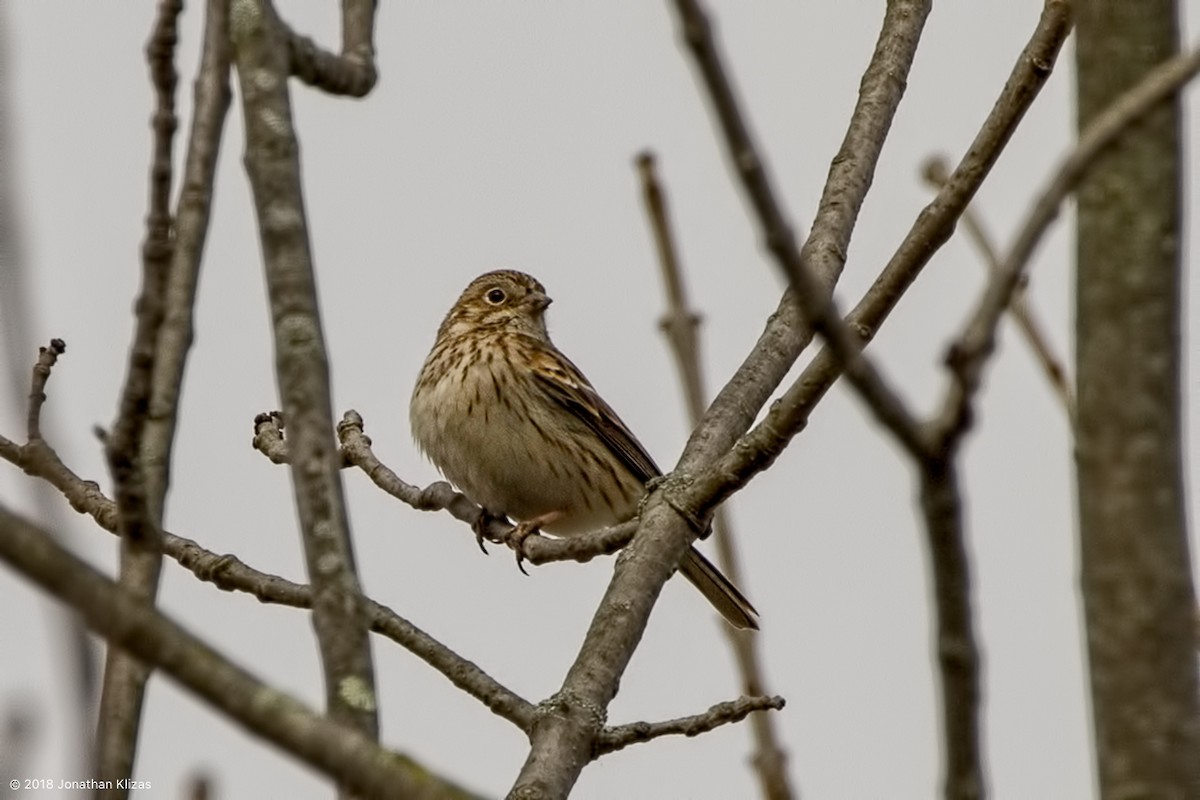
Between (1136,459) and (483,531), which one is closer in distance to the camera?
(1136,459)

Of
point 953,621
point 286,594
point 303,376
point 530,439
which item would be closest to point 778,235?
point 953,621

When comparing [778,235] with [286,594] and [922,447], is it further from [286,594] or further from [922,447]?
[286,594]

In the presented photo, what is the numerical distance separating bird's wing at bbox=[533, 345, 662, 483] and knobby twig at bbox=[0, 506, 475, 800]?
327 inches

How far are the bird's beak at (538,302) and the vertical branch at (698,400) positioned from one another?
571 cm

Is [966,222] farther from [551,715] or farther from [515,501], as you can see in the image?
[515,501]

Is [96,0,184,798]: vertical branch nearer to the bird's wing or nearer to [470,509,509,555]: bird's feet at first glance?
[470,509,509,555]: bird's feet

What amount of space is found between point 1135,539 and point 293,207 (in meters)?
1.76

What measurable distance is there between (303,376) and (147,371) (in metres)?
0.29

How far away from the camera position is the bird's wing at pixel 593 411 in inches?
432

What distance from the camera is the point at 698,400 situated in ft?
19.9

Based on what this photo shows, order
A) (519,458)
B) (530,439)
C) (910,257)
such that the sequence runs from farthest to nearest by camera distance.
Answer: (530,439) < (519,458) < (910,257)

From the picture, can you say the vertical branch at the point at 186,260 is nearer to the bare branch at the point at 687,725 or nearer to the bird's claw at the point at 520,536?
the bare branch at the point at 687,725

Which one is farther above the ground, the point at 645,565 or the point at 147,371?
the point at 645,565

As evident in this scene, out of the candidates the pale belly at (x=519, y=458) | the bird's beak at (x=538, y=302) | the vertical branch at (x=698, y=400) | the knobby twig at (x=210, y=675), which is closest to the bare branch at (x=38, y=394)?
the vertical branch at (x=698, y=400)
